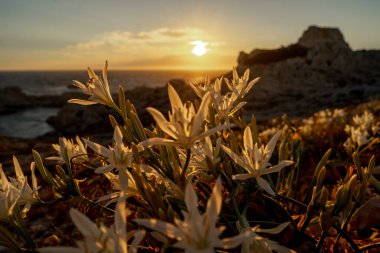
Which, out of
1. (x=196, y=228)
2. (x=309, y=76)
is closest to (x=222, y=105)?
(x=196, y=228)

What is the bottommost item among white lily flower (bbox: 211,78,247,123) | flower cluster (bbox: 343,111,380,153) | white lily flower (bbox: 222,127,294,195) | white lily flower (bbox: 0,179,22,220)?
flower cluster (bbox: 343,111,380,153)

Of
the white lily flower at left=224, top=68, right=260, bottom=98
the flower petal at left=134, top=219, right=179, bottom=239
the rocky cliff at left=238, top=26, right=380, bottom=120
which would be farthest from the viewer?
the rocky cliff at left=238, top=26, right=380, bottom=120

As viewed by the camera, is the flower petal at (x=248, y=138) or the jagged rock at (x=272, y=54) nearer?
the flower petal at (x=248, y=138)

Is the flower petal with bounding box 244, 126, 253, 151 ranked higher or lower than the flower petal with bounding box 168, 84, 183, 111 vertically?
lower

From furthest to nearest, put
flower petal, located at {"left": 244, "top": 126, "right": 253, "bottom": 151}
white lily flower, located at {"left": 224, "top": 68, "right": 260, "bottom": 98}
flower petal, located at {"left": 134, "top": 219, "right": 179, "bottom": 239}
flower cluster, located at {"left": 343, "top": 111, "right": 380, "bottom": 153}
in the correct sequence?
flower cluster, located at {"left": 343, "top": 111, "right": 380, "bottom": 153}, white lily flower, located at {"left": 224, "top": 68, "right": 260, "bottom": 98}, flower petal, located at {"left": 244, "top": 126, "right": 253, "bottom": 151}, flower petal, located at {"left": 134, "top": 219, "right": 179, "bottom": 239}

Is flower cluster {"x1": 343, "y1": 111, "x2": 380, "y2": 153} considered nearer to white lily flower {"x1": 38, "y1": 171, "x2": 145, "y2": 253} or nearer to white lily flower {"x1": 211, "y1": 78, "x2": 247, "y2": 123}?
white lily flower {"x1": 211, "y1": 78, "x2": 247, "y2": 123}

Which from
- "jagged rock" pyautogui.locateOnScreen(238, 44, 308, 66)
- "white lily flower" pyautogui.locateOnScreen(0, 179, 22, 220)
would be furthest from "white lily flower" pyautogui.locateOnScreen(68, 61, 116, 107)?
"jagged rock" pyautogui.locateOnScreen(238, 44, 308, 66)

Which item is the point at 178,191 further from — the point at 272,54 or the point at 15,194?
the point at 272,54

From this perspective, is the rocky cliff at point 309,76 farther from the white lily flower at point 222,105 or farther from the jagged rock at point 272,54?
the white lily flower at point 222,105

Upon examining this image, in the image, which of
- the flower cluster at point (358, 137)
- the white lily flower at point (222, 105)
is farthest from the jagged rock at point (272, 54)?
the white lily flower at point (222, 105)
